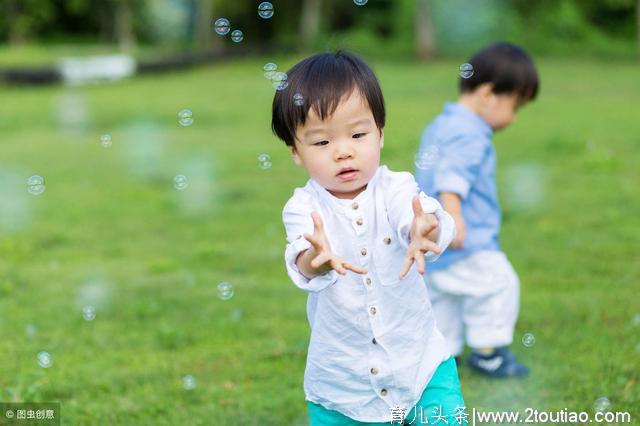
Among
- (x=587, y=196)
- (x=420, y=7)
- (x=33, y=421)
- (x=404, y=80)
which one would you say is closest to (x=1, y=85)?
(x=404, y=80)

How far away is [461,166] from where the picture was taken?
401cm

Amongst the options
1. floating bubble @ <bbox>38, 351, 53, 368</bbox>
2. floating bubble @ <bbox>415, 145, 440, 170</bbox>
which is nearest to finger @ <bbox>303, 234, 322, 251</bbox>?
floating bubble @ <bbox>415, 145, 440, 170</bbox>

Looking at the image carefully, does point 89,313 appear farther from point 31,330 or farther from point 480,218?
point 480,218

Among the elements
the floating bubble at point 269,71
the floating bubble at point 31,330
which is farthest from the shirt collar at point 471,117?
the floating bubble at point 31,330

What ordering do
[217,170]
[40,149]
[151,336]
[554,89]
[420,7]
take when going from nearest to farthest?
[151,336], [217,170], [40,149], [554,89], [420,7]

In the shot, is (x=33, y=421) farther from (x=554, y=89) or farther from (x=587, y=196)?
(x=554, y=89)

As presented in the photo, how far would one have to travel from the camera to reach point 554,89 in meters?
18.8

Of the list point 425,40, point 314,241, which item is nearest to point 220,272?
point 314,241

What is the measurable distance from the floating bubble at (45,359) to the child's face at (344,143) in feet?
7.40

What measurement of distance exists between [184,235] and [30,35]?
32.3 m

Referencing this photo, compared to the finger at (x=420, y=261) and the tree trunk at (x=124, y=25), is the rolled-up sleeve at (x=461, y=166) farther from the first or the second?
the tree trunk at (x=124, y=25)

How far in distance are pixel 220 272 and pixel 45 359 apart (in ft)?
6.60

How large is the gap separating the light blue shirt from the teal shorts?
1.33 metres

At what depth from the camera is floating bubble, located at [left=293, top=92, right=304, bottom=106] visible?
258cm
